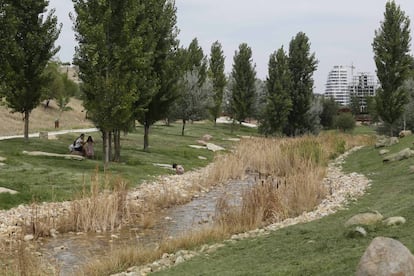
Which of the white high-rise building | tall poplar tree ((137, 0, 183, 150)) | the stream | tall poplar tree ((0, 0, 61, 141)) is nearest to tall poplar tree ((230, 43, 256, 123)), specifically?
tall poplar tree ((137, 0, 183, 150))

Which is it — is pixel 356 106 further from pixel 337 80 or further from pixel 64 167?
pixel 337 80

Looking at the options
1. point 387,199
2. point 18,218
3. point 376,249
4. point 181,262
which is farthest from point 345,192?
point 376,249

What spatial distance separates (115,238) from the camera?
10.9 metres

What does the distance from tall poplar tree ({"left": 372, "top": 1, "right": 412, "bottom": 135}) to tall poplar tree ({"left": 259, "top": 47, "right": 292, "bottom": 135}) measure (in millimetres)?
9561

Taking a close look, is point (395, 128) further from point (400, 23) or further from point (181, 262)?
point (181, 262)

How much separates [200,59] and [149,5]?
31.4 metres

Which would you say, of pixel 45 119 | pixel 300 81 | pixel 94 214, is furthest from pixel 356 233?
pixel 45 119

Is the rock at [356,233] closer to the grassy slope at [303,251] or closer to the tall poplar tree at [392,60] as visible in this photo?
the grassy slope at [303,251]

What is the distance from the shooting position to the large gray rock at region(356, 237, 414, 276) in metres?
4.47

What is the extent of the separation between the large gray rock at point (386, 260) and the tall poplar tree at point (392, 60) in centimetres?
3121

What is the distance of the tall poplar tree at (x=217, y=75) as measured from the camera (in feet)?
178

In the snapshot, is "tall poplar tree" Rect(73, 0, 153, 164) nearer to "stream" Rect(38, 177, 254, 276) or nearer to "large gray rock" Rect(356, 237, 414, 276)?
"stream" Rect(38, 177, 254, 276)

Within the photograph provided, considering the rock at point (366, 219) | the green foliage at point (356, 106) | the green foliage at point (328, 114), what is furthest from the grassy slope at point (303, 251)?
the green foliage at point (356, 106)

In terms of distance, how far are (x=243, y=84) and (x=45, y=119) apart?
21823mm
